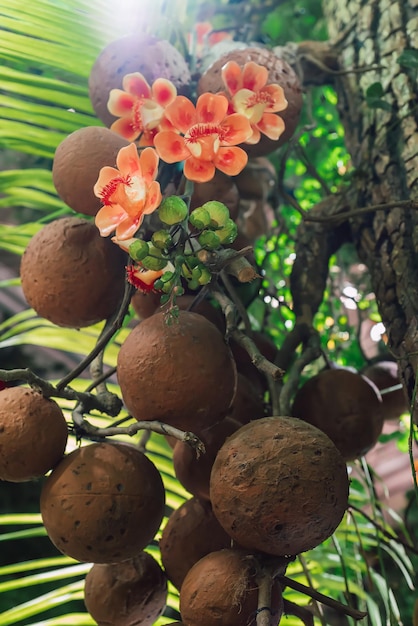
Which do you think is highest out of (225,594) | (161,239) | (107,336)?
(161,239)

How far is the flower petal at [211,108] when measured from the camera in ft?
1.81

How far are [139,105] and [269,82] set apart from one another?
0.50 ft

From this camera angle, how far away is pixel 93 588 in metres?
0.56

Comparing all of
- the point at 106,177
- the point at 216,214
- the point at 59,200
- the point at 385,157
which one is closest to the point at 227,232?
the point at 216,214

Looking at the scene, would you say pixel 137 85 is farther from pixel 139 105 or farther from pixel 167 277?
pixel 167 277

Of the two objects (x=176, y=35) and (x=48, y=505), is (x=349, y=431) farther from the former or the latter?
(x=176, y=35)

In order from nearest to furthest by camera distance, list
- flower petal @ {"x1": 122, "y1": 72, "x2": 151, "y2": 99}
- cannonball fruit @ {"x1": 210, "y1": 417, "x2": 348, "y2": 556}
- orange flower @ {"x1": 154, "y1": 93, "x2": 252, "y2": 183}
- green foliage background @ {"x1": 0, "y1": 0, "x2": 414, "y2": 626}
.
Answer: cannonball fruit @ {"x1": 210, "y1": 417, "x2": 348, "y2": 556}, orange flower @ {"x1": 154, "y1": 93, "x2": 252, "y2": 183}, flower petal @ {"x1": 122, "y1": 72, "x2": 151, "y2": 99}, green foliage background @ {"x1": 0, "y1": 0, "x2": 414, "y2": 626}

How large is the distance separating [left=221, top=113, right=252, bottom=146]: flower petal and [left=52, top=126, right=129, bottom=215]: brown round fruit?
0.11 meters

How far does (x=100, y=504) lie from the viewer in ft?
1.55

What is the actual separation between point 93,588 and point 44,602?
258 millimetres

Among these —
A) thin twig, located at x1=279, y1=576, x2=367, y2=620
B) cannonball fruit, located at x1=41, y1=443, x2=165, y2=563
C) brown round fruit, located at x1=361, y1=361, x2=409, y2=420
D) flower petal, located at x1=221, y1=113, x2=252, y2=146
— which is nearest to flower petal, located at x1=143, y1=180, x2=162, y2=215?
flower petal, located at x1=221, y1=113, x2=252, y2=146

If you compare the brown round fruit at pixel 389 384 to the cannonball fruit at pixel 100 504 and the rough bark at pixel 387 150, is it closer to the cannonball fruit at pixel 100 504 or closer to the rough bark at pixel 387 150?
the rough bark at pixel 387 150

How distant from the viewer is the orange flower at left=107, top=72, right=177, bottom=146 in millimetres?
615

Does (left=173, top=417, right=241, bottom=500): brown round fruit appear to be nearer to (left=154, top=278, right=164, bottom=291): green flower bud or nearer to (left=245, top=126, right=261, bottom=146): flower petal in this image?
(left=154, top=278, right=164, bottom=291): green flower bud
